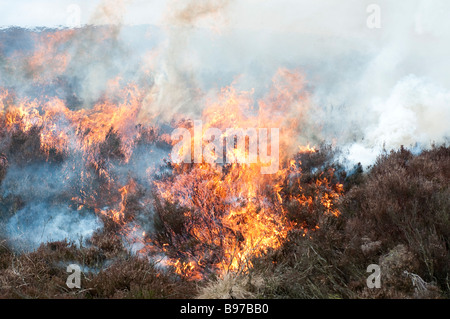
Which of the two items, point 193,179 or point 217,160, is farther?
point 217,160

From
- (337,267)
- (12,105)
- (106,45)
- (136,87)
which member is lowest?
(337,267)

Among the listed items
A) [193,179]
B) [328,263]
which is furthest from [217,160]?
[328,263]

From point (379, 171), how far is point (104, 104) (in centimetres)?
777

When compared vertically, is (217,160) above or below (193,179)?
above

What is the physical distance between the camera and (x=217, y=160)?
8.37 metres

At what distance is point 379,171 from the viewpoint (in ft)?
23.7

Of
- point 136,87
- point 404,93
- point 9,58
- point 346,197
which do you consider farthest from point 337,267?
point 9,58

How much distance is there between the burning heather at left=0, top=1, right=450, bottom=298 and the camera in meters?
4.40

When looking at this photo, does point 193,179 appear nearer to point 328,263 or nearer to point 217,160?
point 217,160

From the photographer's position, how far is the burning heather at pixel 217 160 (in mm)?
4398

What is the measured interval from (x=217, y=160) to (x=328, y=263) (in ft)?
14.1

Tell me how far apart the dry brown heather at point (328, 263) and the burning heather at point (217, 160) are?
1.0 inches

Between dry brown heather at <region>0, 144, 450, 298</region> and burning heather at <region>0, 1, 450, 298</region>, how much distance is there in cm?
2
